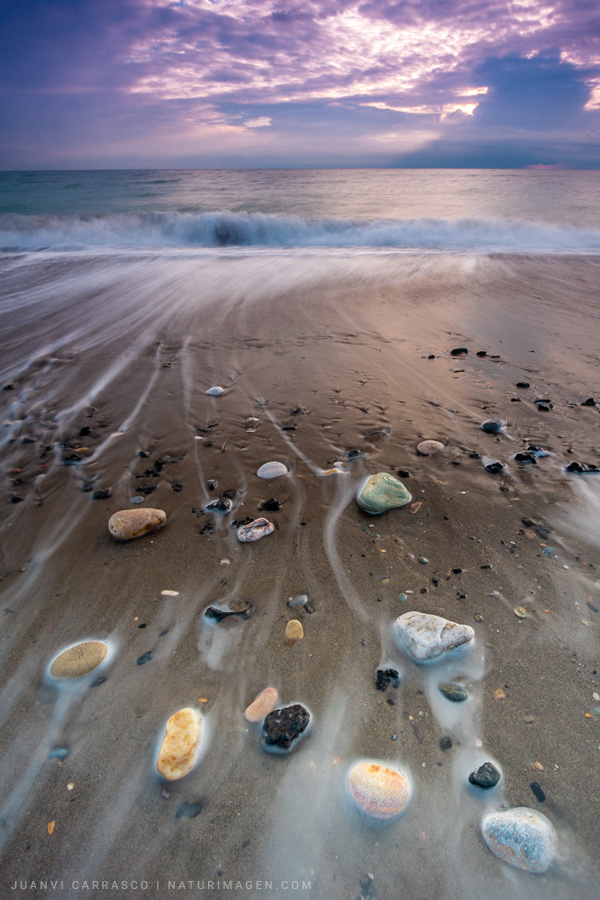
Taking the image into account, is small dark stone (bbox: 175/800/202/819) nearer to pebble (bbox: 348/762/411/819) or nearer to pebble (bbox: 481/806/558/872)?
pebble (bbox: 348/762/411/819)

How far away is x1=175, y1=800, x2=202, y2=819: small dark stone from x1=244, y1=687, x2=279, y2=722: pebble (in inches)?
12.3

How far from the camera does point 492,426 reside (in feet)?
11.5

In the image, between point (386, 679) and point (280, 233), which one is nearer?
point (386, 679)

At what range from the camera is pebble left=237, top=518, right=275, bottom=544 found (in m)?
2.48

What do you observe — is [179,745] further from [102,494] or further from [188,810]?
[102,494]

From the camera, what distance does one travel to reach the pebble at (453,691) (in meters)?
1.69

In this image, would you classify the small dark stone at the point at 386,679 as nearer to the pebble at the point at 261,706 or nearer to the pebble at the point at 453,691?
the pebble at the point at 453,691

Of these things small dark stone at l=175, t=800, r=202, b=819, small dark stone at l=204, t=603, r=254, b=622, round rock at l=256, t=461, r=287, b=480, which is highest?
round rock at l=256, t=461, r=287, b=480

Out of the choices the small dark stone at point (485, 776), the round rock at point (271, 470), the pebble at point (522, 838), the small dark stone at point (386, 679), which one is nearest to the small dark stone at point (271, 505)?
the round rock at point (271, 470)

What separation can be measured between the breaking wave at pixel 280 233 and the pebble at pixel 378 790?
13.2 m

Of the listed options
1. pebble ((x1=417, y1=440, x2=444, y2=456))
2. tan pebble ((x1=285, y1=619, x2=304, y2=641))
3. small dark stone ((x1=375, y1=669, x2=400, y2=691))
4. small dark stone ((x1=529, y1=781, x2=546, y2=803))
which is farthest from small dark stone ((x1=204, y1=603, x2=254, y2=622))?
pebble ((x1=417, y1=440, x2=444, y2=456))

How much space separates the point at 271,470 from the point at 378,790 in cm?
196

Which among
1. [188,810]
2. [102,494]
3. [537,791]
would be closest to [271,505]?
[102,494]

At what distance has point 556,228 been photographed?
14.1 m
